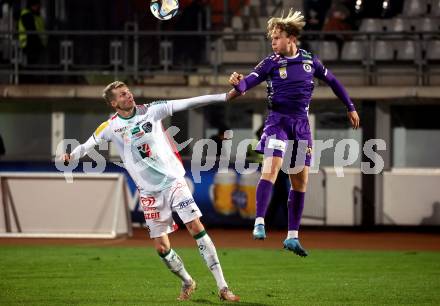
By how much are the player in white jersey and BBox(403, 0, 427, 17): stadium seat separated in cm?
1384

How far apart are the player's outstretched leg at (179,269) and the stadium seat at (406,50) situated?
13.1 m

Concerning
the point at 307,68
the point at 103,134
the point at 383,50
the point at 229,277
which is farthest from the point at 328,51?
the point at 103,134

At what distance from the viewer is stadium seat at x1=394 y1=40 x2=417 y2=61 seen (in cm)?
2252

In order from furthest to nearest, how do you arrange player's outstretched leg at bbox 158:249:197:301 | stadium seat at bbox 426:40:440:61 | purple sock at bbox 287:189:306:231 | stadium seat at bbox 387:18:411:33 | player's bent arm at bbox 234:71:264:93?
stadium seat at bbox 387:18:411:33 → stadium seat at bbox 426:40:440:61 → purple sock at bbox 287:189:306:231 → player's outstretched leg at bbox 158:249:197:301 → player's bent arm at bbox 234:71:264:93

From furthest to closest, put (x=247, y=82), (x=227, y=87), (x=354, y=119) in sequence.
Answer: (x=227, y=87) → (x=354, y=119) → (x=247, y=82)

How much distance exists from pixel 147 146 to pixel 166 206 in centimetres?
64

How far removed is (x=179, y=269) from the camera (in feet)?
34.8

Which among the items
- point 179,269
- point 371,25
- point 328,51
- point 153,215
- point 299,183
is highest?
point 371,25

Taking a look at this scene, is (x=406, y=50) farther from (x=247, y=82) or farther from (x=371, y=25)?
(x=247, y=82)

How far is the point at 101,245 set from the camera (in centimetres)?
1864

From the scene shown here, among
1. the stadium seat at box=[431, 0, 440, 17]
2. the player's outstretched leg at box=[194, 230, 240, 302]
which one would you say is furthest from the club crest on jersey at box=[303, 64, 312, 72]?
the stadium seat at box=[431, 0, 440, 17]

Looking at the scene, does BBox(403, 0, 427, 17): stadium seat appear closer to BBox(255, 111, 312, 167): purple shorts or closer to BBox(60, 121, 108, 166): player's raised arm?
BBox(255, 111, 312, 167): purple shorts

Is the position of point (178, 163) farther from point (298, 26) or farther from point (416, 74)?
point (416, 74)

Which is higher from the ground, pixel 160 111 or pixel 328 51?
pixel 328 51
